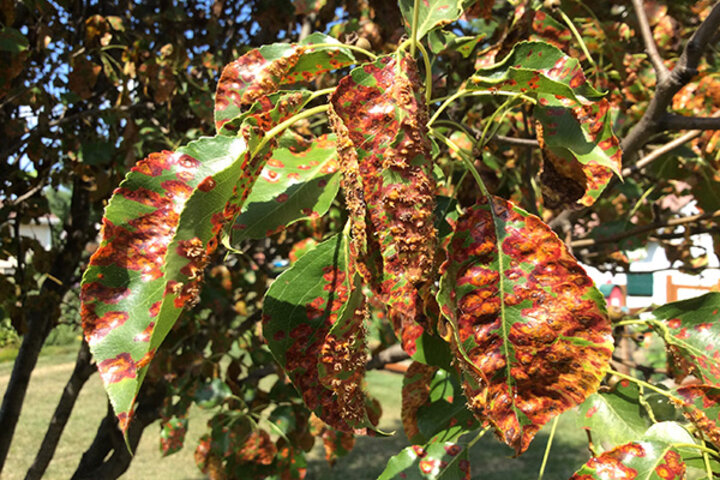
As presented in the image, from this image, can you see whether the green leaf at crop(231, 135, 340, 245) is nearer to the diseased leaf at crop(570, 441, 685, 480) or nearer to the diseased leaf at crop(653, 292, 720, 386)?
the diseased leaf at crop(570, 441, 685, 480)

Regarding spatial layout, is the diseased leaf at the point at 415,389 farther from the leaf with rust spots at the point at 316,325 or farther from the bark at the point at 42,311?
the bark at the point at 42,311

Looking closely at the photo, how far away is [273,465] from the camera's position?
8.52 ft

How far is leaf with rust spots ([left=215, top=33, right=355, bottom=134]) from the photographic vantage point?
2.93 ft

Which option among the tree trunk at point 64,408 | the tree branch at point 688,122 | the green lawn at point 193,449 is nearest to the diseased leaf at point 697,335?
the tree branch at point 688,122

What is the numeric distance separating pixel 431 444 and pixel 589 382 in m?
0.42

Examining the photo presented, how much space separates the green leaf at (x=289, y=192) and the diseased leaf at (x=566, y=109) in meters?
0.27

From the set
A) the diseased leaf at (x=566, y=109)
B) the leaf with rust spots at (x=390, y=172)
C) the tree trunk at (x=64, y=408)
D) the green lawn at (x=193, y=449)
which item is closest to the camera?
the leaf with rust spots at (x=390, y=172)

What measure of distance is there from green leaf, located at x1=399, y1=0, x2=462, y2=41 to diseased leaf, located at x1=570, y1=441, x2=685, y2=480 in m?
0.70

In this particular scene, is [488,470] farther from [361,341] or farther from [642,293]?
[361,341]

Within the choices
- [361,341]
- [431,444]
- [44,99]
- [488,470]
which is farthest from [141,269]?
[488,470]

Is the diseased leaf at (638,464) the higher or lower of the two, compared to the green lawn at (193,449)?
higher

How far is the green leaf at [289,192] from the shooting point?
919mm

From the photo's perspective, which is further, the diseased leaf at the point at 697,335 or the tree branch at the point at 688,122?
the tree branch at the point at 688,122

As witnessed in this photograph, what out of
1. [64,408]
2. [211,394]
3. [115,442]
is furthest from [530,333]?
[64,408]
